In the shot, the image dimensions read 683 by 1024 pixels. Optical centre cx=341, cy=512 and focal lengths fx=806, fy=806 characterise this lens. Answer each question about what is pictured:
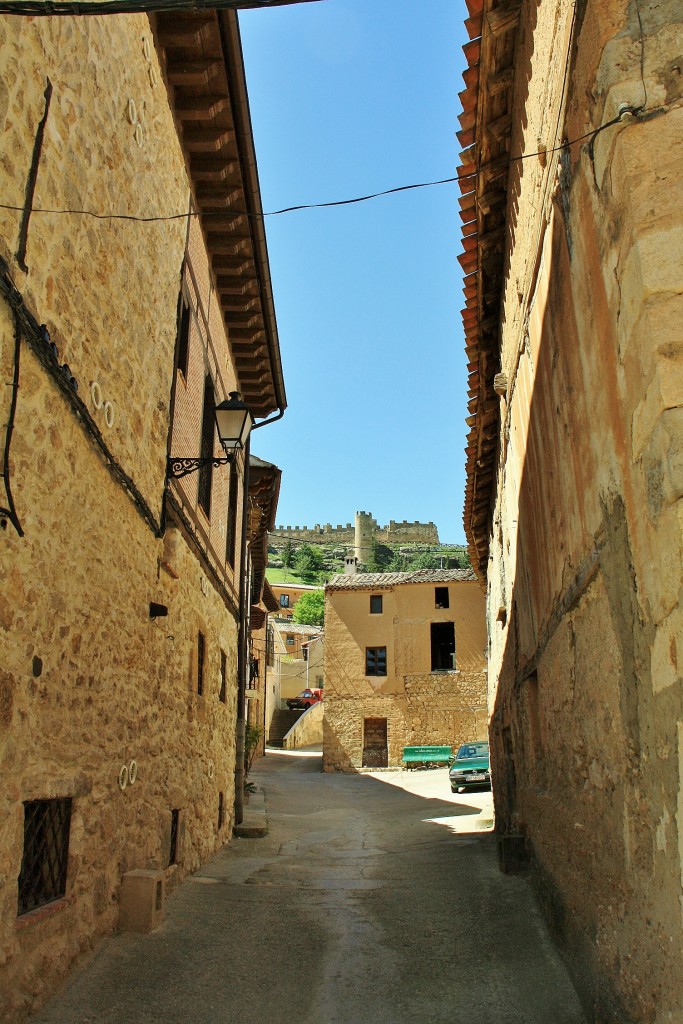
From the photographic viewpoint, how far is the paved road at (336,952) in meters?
4.69

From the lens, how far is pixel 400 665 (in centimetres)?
2939

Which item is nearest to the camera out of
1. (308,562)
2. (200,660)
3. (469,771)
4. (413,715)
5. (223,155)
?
(223,155)

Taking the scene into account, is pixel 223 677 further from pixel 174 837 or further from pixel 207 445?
pixel 174 837

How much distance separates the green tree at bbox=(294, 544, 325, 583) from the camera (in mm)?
81438

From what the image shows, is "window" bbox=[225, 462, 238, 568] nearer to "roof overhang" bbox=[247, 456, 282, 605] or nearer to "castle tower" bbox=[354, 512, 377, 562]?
"roof overhang" bbox=[247, 456, 282, 605]

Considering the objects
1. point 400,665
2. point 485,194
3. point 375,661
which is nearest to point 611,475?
point 485,194

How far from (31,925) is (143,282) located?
485 centimetres

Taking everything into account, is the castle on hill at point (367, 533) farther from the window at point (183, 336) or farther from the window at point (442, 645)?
the window at point (183, 336)

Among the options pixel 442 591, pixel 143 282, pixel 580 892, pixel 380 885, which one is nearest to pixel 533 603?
pixel 580 892

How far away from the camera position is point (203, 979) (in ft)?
17.1

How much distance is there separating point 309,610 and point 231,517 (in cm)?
5173

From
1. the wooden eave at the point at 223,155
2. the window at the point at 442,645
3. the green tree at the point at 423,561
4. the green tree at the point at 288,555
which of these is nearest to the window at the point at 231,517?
the wooden eave at the point at 223,155

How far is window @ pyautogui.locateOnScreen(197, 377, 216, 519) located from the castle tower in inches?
3057

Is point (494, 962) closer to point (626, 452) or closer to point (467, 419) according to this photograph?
point (626, 452)
